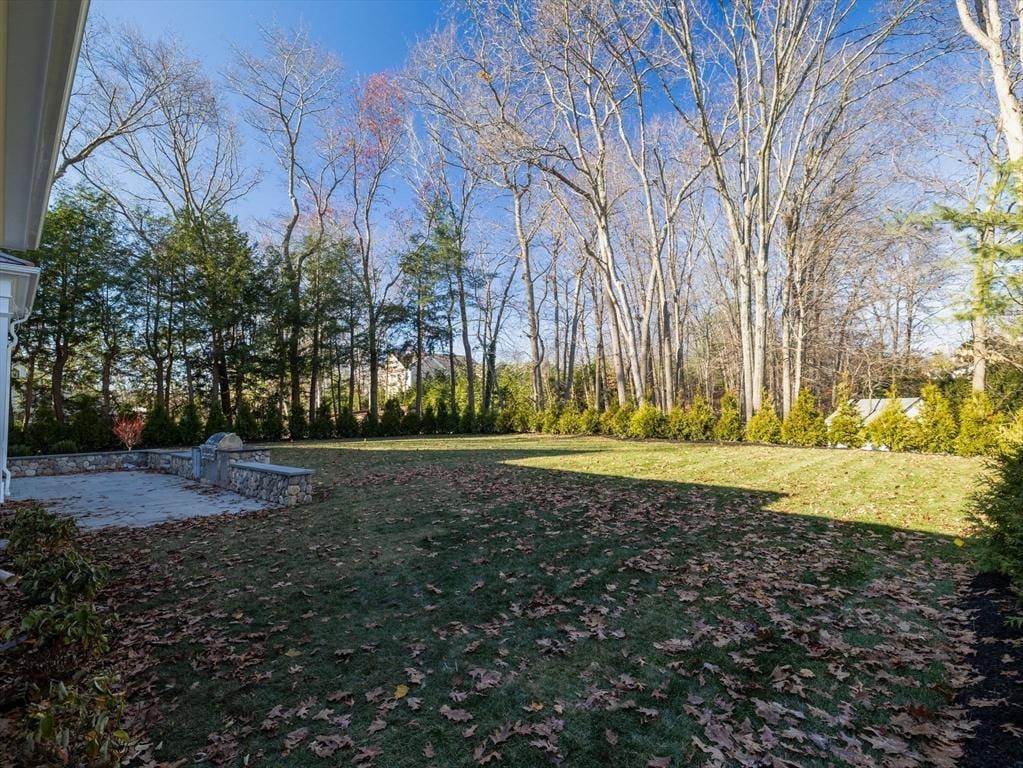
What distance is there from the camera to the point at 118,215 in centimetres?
1761

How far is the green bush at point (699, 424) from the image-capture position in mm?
14594

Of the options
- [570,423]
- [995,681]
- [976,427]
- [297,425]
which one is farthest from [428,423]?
[995,681]

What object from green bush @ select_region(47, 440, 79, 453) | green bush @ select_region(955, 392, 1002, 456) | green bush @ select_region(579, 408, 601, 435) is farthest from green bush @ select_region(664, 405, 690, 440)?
green bush @ select_region(47, 440, 79, 453)

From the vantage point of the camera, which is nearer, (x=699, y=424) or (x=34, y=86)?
(x=34, y=86)

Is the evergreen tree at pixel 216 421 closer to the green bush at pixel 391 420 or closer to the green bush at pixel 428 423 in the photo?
the green bush at pixel 391 420

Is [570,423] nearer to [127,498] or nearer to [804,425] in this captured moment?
[804,425]

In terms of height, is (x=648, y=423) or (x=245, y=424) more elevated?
(x=245, y=424)

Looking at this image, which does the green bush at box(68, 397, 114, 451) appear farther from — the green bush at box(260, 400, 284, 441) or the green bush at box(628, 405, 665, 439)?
the green bush at box(628, 405, 665, 439)

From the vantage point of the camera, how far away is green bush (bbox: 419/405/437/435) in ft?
70.3

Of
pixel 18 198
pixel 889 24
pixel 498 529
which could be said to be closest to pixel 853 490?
pixel 498 529

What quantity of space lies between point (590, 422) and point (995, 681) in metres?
15.9

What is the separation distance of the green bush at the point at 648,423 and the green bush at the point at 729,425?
1.78 metres

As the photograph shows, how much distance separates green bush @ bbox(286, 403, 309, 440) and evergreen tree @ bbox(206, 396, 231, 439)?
83.2 inches

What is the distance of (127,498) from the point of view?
26.6 feet
